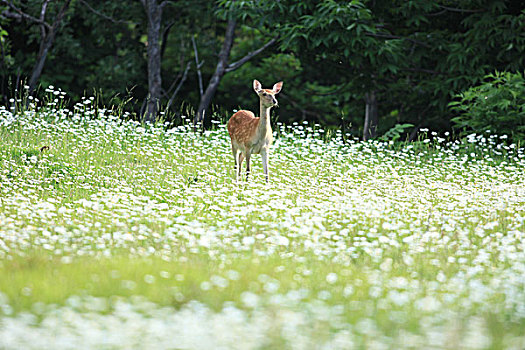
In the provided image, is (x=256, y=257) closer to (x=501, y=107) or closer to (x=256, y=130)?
(x=256, y=130)

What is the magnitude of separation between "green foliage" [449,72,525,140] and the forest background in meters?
0.03

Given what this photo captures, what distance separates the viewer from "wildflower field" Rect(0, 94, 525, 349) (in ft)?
14.7

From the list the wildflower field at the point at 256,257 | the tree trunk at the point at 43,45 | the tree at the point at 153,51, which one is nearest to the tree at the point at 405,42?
the tree at the point at 153,51

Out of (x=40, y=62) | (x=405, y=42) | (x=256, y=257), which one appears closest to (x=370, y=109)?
(x=405, y=42)

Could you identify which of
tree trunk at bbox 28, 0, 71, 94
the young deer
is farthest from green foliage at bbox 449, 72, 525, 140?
tree trunk at bbox 28, 0, 71, 94

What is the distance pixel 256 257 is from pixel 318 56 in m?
10.4

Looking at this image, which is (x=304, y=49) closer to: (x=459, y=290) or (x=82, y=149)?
(x=82, y=149)

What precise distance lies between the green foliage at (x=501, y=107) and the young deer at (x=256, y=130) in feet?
17.2

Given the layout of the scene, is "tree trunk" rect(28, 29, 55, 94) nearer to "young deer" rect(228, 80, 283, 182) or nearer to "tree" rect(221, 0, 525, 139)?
"tree" rect(221, 0, 525, 139)

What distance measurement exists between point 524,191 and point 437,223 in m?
2.46

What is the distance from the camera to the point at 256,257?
250 inches

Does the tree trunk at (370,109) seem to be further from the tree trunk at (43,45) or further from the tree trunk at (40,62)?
the tree trunk at (40,62)

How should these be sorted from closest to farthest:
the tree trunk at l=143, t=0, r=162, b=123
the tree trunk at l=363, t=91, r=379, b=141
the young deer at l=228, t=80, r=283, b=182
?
the young deer at l=228, t=80, r=283, b=182
the tree trunk at l=363, t=91, r=379, b=141
the tree trunk at l=143, t=0, r=162, b=123

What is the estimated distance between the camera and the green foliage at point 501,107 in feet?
43.5
